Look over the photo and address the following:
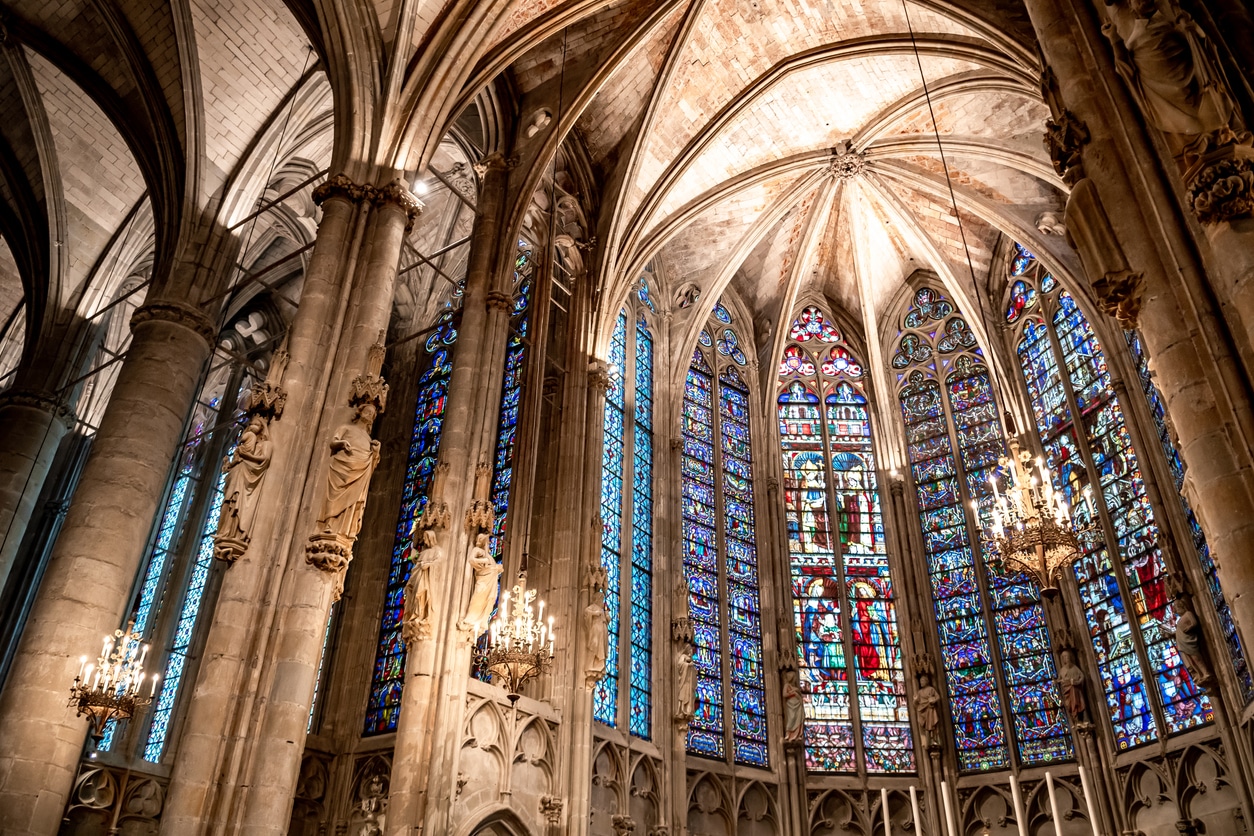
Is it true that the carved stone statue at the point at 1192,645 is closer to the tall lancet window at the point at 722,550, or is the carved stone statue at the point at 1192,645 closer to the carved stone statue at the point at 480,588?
the tall lancet window at the point at 722,550

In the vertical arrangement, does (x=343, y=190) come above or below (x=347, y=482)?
above

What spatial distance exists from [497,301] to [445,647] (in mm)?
5099

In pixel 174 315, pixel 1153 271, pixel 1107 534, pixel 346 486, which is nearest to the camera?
pixel 1153 271

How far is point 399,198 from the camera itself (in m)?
12.1

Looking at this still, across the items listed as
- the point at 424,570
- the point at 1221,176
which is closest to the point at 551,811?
the point at 424,570

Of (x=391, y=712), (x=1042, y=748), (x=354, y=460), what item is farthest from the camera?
(x=1042, y=748)

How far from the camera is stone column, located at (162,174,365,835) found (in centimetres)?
833

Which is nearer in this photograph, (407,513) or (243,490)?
(243,490)

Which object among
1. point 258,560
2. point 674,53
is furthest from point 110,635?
point 674,53

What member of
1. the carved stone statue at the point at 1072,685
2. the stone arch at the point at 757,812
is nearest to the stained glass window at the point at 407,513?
the stone arch at the point at 757,812

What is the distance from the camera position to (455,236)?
20.7 metres

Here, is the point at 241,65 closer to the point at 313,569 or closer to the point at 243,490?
the point at 243,490

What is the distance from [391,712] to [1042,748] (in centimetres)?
1031

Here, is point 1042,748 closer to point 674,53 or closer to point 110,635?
point 674,53
